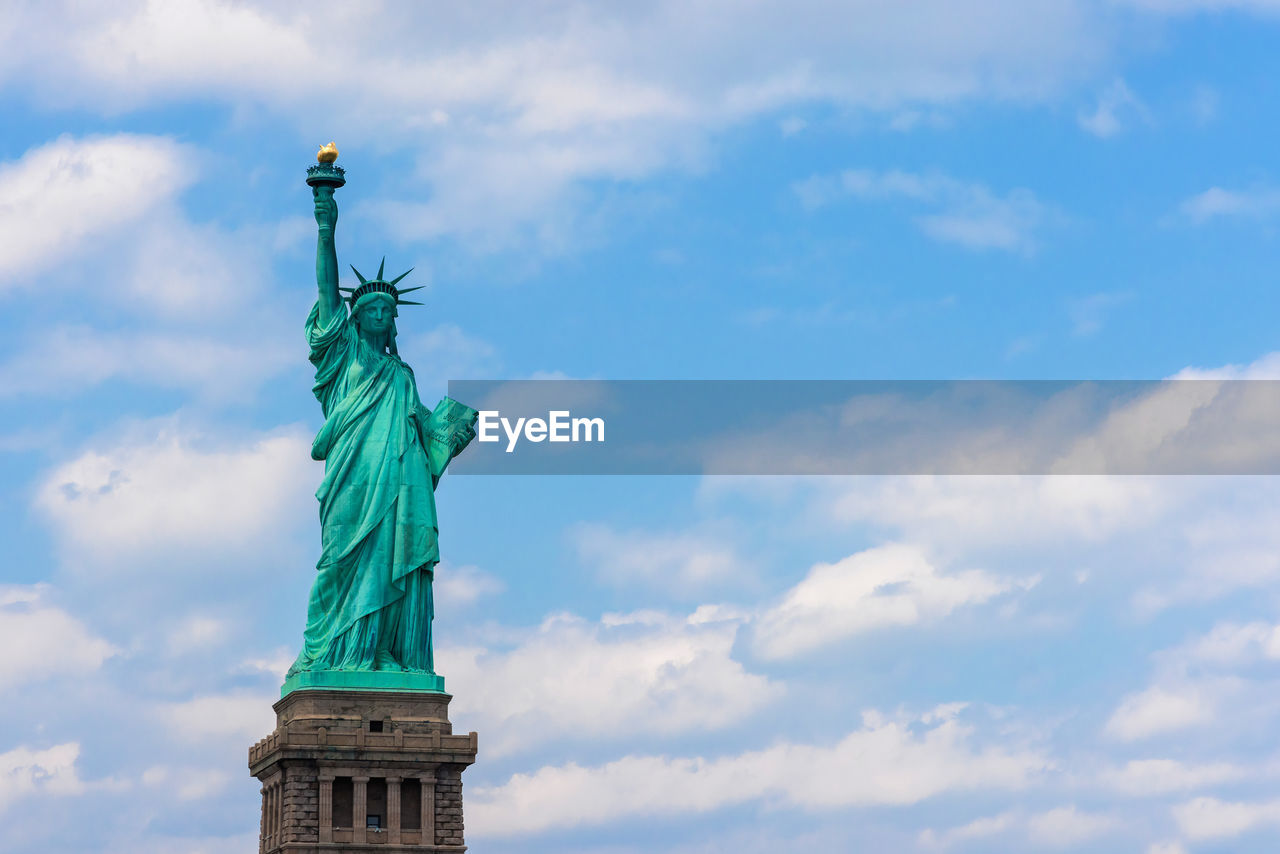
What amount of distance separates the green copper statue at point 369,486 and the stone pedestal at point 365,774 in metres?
0.80

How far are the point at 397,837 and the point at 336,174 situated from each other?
18.4 m

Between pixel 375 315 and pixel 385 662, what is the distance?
390 inches

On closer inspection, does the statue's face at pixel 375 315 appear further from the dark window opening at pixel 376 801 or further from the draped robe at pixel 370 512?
the dark window opening at pixel 376 801

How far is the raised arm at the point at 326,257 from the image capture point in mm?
73500

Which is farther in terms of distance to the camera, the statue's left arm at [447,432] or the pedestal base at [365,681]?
the statue's left arm at [447,432]

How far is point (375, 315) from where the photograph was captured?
7419 cm

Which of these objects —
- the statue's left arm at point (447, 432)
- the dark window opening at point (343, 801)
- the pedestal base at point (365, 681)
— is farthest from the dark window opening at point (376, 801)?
the statue's left arm at point (447, 432)

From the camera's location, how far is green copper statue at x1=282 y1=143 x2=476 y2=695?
71.1m

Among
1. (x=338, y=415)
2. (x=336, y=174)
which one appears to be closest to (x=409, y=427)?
(x=338, y=415)

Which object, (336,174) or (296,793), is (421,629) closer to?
(296,793)

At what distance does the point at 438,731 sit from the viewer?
7019 cm

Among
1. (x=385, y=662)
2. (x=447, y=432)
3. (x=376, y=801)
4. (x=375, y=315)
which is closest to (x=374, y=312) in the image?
(x=375, y=315)

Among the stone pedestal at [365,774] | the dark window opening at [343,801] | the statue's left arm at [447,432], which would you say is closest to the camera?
the stone pedestal at [365,774]

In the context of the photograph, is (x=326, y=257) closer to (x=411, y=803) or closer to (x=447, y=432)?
(x=447, y=432)
